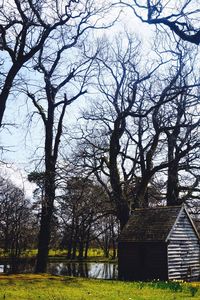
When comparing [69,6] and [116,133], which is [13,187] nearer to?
[116,133]

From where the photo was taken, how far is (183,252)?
28.1 m

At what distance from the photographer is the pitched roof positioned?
2727cm

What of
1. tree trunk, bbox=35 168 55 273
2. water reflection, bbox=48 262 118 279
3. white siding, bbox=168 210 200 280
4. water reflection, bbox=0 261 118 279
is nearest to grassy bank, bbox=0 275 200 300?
tree trunk, bbox=35 168 55 273

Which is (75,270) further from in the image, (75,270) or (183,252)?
(183,252)

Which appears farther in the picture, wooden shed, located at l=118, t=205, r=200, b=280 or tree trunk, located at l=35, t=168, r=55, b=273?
wooden shed, located at l=118, t=205, r=200, b=280

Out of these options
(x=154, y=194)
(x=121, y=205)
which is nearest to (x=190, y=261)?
(x=121, y=205)

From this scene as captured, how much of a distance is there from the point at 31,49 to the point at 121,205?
16.0m

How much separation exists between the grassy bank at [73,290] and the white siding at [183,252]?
6560 millimetres

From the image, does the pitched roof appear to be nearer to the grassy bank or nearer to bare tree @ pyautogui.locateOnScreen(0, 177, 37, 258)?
the grassy bank

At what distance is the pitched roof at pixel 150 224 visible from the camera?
27.3 m

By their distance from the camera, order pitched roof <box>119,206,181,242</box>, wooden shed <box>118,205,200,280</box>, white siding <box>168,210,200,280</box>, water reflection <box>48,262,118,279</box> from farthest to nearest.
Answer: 1. water reflection <box>48,262,118,279</box>
2. pitched roof <box>119,206,181,242</box>
3. white siding <box>168,210,200,280</box>
4. wooden shed <box>118,205,200,280</box>

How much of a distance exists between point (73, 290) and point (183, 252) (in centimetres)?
1263

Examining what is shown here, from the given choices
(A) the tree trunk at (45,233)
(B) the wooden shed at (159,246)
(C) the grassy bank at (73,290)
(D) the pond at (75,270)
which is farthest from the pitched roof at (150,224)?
(C) the grassy bank at (73,290)

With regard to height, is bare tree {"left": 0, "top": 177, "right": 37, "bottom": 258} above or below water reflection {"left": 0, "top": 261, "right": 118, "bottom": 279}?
above
